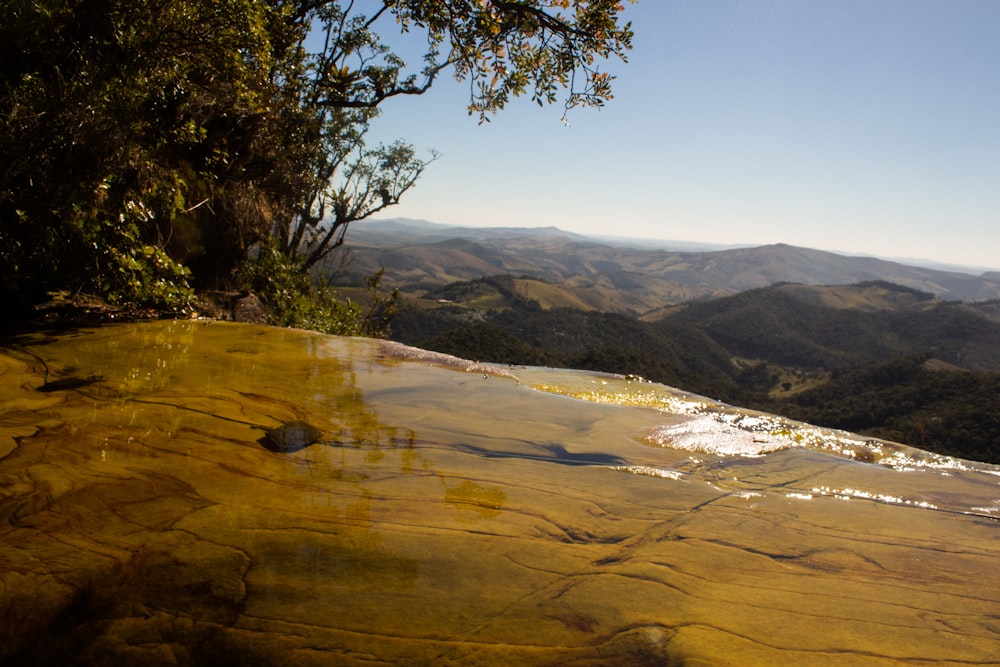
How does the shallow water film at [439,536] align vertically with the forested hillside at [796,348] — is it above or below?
above

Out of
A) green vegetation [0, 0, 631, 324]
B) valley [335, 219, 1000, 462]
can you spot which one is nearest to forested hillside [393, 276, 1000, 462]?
valley [335, 219, 1000, 462]

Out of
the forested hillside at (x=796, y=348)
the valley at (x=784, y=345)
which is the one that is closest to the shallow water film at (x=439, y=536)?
the valley at (x=784, y=345)

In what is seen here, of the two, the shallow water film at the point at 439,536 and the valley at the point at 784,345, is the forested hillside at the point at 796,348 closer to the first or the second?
the valley at the point at 784,345

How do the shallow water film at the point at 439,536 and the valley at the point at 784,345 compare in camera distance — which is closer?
the shallow water film at the point at 439,536

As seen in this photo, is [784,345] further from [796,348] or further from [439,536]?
[439,536]

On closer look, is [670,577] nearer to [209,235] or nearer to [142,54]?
[142,54]

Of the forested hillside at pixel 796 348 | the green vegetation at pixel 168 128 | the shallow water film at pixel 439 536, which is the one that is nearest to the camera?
the shallow water film at pixel 439 536

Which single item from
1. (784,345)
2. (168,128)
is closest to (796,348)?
(784,345)
